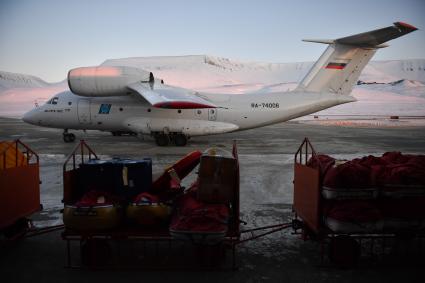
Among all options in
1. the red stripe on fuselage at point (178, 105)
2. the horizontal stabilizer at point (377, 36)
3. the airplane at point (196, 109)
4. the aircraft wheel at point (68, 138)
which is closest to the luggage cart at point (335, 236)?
the red stripe on fuselage at point (178, 105)

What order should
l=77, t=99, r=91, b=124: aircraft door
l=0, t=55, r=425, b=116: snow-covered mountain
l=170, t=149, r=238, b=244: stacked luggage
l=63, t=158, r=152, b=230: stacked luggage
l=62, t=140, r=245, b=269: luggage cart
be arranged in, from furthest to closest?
l=0, t=55, r=425, b=116: snow-covered mountain → l=77, t=99, r=91, b=124: aircraft door → l=63, t=158, r=152, b=230: stacked luggage → l=62, t=140, r=245, b=269: luggage cart → l=170, t=149, r=238, b=244: stacked luggage

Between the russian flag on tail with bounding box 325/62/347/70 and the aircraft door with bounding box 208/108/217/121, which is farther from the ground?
the russian flag on tail with bounding box 325/62/347/70

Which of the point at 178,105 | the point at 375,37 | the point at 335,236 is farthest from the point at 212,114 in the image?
the point at 335,236

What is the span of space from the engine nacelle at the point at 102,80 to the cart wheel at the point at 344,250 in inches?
504

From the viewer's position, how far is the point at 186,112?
16.4 meters

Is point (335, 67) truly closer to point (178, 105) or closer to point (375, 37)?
point (375, 37)

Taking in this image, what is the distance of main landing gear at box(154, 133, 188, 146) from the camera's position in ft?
53.0

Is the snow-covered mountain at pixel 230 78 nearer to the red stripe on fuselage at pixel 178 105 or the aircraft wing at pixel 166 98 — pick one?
the aircraft wing at pixel 166 98

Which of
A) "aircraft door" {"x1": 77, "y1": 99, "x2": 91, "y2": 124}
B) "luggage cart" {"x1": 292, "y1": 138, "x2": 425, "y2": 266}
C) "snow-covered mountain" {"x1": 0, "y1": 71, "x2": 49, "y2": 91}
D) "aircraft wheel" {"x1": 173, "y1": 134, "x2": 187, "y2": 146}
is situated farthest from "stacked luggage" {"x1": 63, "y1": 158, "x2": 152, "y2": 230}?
"snow-covered mountain" {"x1": 0, "y1": 71, "x2": 49, "y2": 91}

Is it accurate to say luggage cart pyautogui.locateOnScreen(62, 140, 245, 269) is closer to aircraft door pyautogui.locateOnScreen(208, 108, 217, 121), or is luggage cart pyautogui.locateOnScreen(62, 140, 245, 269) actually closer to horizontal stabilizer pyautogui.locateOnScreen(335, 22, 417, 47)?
horizontal stabilizer pyautogui.locateOnScreen(335, 22, 417, 47)

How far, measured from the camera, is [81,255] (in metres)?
4.08

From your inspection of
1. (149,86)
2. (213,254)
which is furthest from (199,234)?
(149,86)

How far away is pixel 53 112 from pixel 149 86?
568 cm

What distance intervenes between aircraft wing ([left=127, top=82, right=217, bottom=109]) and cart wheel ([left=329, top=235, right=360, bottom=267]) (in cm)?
934
